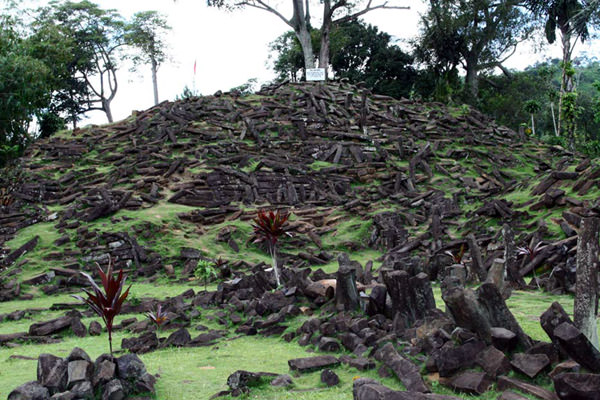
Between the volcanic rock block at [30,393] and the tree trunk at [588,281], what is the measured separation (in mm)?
4045

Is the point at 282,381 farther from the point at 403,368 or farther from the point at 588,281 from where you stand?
the point at 588,281

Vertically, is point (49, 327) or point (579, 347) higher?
point (579, 347)

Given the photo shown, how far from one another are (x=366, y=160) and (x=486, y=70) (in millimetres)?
Result: 30257

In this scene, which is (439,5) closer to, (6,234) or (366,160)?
(366,160)

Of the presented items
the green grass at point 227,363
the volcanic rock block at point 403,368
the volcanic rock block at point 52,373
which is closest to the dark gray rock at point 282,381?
the green grass at point 227,363

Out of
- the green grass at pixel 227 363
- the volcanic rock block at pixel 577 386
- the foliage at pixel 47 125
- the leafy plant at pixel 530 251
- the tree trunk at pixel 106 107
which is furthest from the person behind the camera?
the tree trunk at pixel 106 107

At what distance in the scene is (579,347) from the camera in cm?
359

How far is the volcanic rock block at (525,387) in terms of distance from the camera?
3.51 metres

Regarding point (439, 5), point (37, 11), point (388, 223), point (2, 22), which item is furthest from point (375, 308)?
point (37, 11)

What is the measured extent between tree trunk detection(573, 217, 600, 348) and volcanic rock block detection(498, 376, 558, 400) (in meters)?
0.74

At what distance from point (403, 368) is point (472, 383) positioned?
1.85ft

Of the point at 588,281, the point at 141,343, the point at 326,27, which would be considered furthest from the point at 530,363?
the point at 326,27

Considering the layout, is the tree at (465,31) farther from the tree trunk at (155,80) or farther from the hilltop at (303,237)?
the tree trunk at (155,80)

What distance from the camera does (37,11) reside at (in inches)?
1533
